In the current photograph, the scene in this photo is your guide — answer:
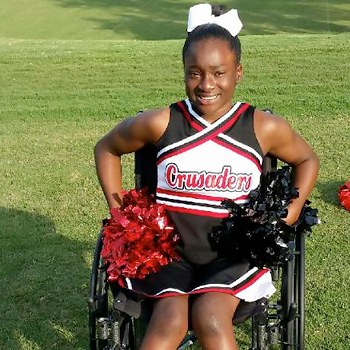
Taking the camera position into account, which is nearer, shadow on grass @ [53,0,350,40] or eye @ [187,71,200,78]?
eye @ [187,71,200,78]

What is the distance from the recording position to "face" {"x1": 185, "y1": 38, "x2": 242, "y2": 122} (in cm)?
279

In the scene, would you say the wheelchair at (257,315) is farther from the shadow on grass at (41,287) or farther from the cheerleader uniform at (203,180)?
the shadow on grass at (41,287)

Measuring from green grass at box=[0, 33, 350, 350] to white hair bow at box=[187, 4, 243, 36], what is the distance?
1.76 metres

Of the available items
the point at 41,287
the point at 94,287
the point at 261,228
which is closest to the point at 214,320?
the point at 261,228

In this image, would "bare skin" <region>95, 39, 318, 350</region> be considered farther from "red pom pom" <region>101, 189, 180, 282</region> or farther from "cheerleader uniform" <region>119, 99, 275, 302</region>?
"red pom pom" <region>101, 189, 180, 282</region>

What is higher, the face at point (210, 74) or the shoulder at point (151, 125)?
the face at point (210, 74)

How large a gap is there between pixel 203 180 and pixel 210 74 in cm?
46

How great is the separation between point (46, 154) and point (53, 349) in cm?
341

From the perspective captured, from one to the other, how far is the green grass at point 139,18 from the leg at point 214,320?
16194mm

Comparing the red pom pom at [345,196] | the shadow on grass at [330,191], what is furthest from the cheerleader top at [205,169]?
the shadow on grass at [330,191]

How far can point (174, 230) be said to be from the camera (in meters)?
2.98

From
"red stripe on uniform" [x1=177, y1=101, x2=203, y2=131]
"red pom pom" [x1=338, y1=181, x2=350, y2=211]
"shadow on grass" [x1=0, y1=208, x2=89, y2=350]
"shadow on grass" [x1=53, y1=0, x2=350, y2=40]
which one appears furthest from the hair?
"shadow on grass" [x1=53, y1=0, x2=350, y2=40]

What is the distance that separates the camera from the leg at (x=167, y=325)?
8.56 ft

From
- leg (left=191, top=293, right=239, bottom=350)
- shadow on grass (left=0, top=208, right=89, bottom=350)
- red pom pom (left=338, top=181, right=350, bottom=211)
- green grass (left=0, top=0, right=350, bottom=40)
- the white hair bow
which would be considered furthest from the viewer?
green grass (left=0, top=0, right=350, bottom=40)
